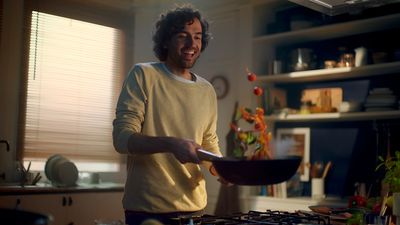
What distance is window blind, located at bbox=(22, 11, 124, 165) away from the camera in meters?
3.79

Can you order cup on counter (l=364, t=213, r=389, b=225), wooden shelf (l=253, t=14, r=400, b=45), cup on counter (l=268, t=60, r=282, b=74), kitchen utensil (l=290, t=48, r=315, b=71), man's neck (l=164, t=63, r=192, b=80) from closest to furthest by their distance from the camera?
1. cup on counter (l=364, t=213, r=389, b=225)
2. man's neck (l=164, t=63, r=192, b=80)
3. wooden shelf (l=253, t=14, r=400, b=45)
4. kitchen utensil (l=290, t=48, r=315, b=71)
5. cup on counter (l=268, t=60, r=282, b=74)

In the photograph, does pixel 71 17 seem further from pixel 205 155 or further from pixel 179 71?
pixel 205 155

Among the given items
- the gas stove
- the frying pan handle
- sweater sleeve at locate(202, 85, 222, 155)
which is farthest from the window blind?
the frying pan handle

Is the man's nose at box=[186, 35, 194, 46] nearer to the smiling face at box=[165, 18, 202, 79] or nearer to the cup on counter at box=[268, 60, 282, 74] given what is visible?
the smiling face at box=[165, 18, 202, 79]

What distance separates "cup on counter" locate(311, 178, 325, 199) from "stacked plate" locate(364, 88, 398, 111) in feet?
2.03

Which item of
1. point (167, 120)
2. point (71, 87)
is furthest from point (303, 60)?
point (167, 120)

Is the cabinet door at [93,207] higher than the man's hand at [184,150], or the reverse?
the man's hand at [184,150]

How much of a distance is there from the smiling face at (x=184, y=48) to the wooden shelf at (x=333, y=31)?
1.82 metres

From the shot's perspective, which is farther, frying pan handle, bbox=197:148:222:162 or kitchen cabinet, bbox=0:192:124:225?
kitchen cabinet, bbox=0:192:124:225

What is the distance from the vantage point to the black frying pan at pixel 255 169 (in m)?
1.25

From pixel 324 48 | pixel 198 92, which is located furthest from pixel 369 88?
pixel 198 92

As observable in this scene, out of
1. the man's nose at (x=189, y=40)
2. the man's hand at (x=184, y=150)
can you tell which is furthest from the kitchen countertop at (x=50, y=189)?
the man's hand at (x=184, y=150)

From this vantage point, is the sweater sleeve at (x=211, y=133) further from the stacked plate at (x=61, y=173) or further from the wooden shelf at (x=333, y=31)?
the stacked plate at (x=61, y=173)

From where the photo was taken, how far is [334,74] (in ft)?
11.1
